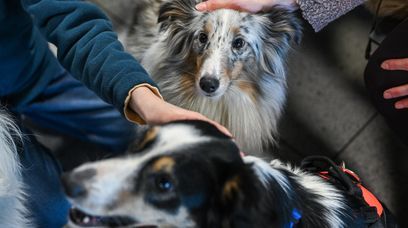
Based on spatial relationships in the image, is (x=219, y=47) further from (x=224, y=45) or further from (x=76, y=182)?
(x=76, y=182)

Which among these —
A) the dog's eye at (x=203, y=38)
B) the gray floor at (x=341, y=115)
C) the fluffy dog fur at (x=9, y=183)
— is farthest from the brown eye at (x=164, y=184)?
the gray floor at (x=341, y=115)

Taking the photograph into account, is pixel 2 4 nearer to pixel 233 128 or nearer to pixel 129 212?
pixel 129 212

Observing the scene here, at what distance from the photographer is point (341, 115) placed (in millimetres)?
2188

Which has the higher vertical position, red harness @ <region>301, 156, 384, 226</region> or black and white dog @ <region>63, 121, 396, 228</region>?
black and white dog @ <region>63, 121, 396, 228</region>

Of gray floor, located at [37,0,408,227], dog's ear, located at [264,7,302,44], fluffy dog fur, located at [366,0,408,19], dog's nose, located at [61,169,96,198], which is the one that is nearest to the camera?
dog's nose, located at [61,169,96,198]

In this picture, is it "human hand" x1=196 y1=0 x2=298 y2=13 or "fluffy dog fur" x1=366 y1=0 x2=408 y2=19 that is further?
"fluffy dog fur" x1=366 y1=0 x2=408 y2=19

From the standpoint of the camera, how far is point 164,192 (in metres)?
1.03

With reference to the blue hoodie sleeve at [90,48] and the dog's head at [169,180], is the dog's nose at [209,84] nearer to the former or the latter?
the blue hoodie sleeve at [90,48]

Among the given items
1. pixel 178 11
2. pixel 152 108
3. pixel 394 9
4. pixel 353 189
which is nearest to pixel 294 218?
pixel 353 189

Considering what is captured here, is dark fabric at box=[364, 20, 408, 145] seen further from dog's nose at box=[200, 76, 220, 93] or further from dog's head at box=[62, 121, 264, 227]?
dog's head at box=[62, 121, 264, 227]

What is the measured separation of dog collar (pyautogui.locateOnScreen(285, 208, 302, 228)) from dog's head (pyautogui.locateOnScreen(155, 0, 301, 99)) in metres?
0.58

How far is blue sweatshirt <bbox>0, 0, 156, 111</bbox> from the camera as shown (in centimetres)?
119

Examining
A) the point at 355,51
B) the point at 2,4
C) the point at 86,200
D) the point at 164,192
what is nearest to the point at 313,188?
the point at 164,192

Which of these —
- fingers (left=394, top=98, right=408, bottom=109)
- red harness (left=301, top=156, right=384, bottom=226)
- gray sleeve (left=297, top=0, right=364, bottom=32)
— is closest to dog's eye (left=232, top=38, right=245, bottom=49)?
gray sleeve (left=297, top=0, right=364, bottom=32)
